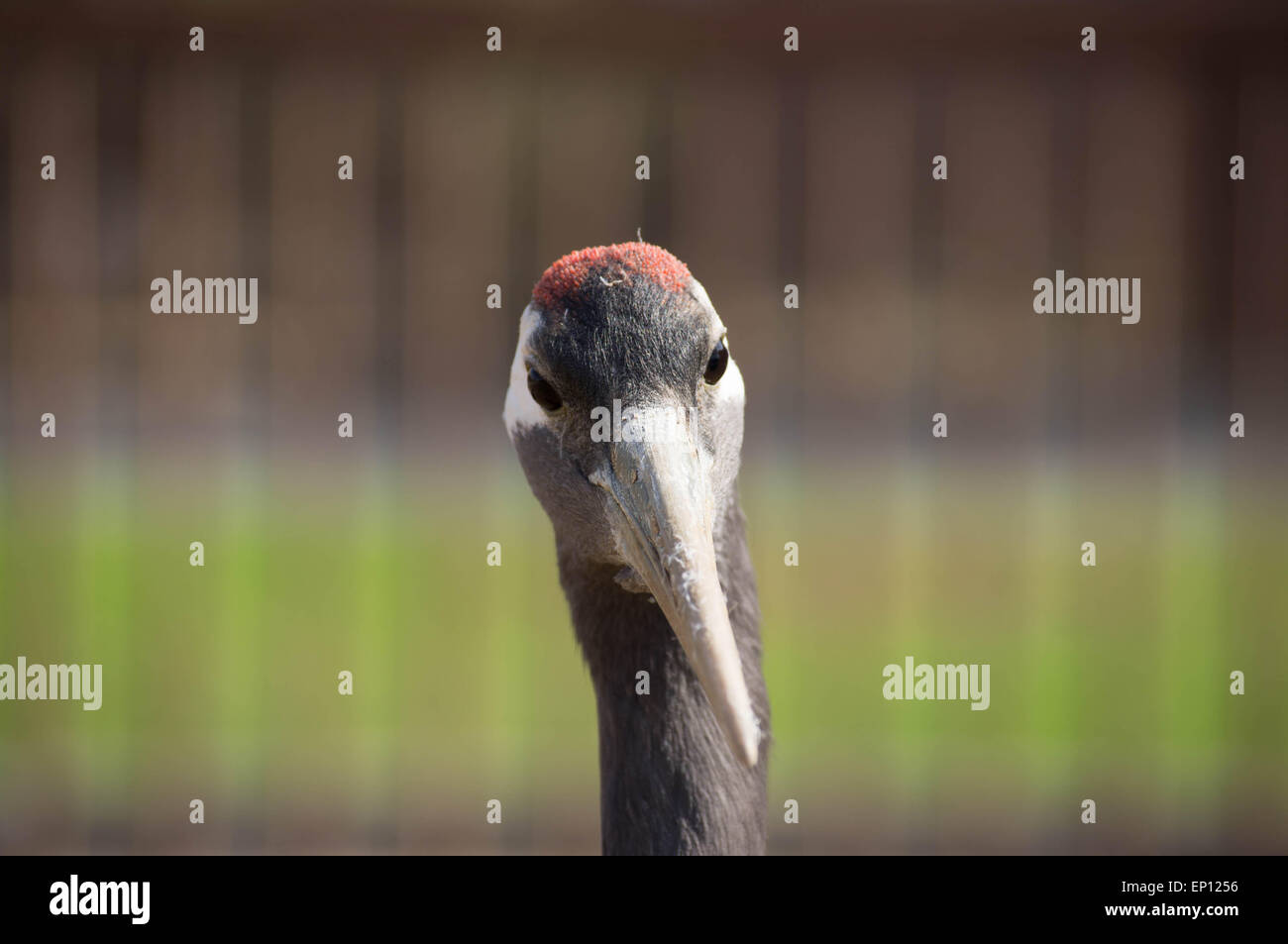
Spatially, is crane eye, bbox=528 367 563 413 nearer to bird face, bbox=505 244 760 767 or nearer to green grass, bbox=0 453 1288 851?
bird face, bbox=505 244 760 767

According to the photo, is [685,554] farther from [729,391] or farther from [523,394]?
[523,394]

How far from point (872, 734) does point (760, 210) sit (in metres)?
2.67

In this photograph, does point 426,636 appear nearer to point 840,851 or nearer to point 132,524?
point 132,524

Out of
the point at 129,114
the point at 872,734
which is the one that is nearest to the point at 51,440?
the point at 129,114

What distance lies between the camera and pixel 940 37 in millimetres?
5508

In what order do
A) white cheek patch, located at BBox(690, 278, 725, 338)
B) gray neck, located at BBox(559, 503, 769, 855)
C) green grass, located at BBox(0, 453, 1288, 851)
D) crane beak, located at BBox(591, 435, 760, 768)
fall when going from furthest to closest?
green grass, located at BBox(0, 453, 1288, 851)
gray neck, located at BBox(559, 503, 769, 855)
white cheek patch, located at BBox(690, 278, 725, 338)
crane beak, located at BBox(591, 435, 760, 768)

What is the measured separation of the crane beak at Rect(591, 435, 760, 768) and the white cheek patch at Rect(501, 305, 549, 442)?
0.24m

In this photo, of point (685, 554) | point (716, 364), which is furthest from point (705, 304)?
point (685, 554)

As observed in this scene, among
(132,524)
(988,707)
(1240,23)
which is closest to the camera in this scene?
(1240,23)

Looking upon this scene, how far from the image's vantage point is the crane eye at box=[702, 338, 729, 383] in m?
2.22

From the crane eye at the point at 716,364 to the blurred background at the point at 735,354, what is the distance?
344 centimetres

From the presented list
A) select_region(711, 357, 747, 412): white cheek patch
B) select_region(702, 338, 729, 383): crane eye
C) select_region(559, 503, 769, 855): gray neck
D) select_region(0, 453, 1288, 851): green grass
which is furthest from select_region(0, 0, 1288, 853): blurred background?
select_region(702, 338, 729, 383): crane eye

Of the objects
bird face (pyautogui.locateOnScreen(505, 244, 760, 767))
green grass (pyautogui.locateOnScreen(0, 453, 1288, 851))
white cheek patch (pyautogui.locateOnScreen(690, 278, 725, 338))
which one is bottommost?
green grass (pyautogui.locateOnScreen(0, 453, 1288, 851))

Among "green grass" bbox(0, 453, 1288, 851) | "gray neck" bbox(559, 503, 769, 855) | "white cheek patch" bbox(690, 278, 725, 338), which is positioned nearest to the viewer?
"white cheek patch" bbox(690, 278, 725, 338)
